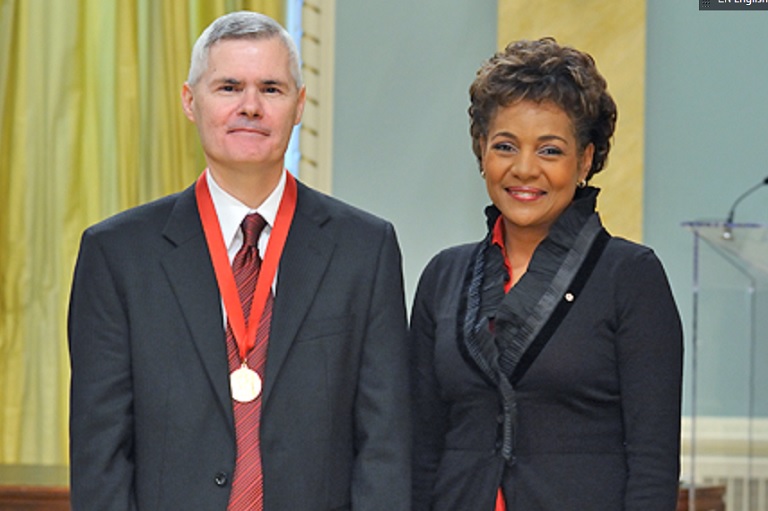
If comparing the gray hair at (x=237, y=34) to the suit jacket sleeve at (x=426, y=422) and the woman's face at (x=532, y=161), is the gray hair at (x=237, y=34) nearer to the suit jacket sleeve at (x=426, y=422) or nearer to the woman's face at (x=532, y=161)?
the woman's face at (x=532, y=161)

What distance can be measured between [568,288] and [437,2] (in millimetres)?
2748

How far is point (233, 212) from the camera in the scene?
92.7 inches

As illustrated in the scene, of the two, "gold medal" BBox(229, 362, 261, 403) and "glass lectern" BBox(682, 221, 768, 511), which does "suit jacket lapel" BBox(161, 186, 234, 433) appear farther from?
"glass lectern" BBox(682, 221, 768, 511)

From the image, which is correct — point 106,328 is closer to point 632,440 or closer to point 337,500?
point 337,500

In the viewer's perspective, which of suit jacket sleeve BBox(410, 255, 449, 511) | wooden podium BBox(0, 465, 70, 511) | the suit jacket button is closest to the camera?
the suit jacket button

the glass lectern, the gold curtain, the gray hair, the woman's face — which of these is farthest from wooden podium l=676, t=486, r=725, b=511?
the gold curtain

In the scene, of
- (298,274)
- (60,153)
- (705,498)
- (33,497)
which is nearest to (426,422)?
(298,274)

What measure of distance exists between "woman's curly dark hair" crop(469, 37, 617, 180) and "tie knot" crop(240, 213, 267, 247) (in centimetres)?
54

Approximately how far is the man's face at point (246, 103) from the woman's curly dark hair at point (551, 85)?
445mm

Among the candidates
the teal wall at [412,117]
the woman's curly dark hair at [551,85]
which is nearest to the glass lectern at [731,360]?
the teal wall at [412,117]

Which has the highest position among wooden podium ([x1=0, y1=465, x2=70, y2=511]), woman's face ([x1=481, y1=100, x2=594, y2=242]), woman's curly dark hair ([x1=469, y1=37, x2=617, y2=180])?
woman's curly dark hair ([x1=469, y1=37, x2=617, y2=180])

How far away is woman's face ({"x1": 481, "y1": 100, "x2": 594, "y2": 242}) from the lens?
2.50 m

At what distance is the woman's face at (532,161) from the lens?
8.21ft

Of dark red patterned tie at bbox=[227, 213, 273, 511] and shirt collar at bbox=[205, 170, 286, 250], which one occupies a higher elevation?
shirt collar at bbox=[205, 170, 286, 250]
